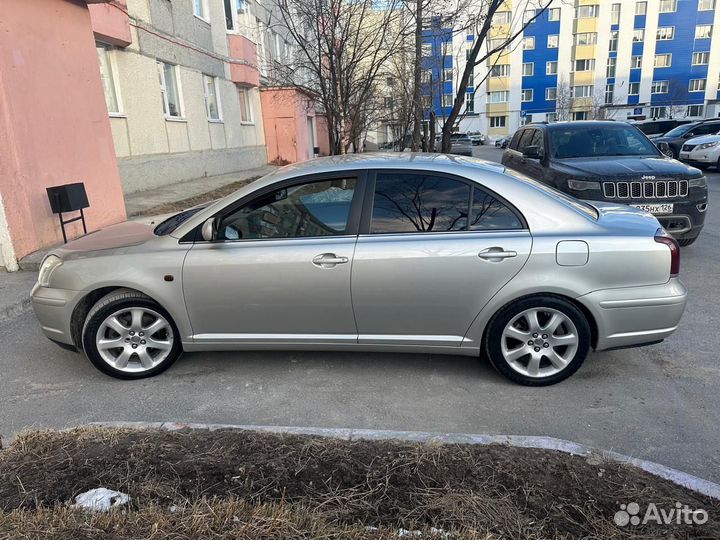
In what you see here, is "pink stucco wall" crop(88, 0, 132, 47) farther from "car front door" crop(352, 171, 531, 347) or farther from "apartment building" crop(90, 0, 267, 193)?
"car front door" crop(352, 171, 531, 347)

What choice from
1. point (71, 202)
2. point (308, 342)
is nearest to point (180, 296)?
point (308, 342)

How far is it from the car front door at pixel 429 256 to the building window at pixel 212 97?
53.5 ft

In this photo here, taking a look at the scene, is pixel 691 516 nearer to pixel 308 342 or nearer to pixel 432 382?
pixel 432 382

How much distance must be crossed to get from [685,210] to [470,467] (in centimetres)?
569

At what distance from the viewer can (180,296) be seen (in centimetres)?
363

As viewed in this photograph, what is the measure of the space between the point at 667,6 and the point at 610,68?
9442 mm

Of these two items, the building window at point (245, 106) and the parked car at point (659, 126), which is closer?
the building window at point (245, 106)

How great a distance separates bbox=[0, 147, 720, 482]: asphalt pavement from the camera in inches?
122

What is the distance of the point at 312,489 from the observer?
2.38 meters

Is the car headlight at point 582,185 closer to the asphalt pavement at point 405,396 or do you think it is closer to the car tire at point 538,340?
the asphalt pavement at point 405,396

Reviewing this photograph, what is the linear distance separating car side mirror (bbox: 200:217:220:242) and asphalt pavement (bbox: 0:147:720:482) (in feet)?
3.61

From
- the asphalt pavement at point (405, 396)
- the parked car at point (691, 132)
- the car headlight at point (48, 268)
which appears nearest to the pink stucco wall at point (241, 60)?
the parked car at point (691, 132)

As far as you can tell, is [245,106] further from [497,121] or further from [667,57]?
[667,57]

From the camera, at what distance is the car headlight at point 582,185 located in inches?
254
